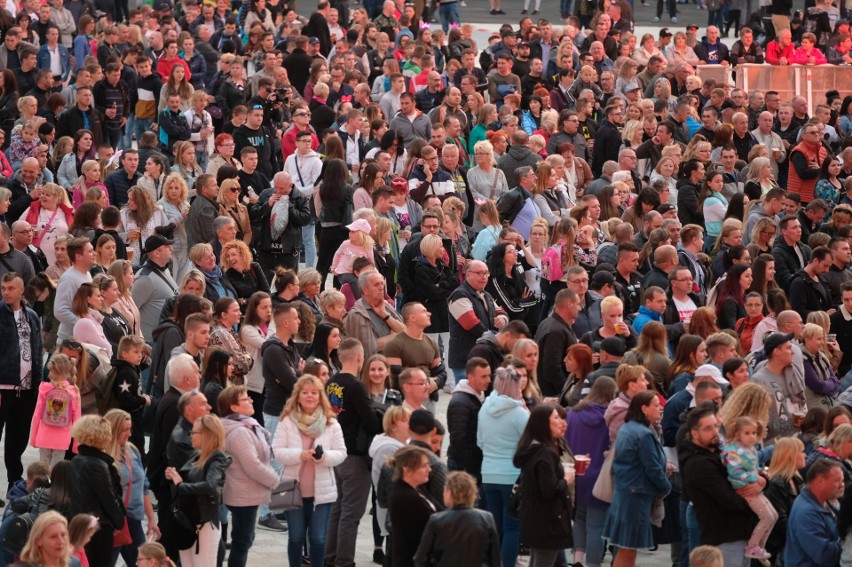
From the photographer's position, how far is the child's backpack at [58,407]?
11484 millimetres

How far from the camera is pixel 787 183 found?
65.6 feet

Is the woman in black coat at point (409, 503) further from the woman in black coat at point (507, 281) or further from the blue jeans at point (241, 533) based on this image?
the woman in black coat at point (507, 281)

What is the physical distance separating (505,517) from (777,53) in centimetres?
1803

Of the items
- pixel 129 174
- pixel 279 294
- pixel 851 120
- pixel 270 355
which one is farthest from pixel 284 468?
pixel 851 120

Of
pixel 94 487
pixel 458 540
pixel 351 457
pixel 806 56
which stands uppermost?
pixel 806 56

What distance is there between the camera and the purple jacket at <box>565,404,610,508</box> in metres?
11.1

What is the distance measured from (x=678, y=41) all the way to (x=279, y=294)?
14.9 metres

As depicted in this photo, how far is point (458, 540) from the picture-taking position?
923 cm

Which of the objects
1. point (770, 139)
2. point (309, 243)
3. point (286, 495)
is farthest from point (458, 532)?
point (770, 139)

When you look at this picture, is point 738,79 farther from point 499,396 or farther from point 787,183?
point 499,396

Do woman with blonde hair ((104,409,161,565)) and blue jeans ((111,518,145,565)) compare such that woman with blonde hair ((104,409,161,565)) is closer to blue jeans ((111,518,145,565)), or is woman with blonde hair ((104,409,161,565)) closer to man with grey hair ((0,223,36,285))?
blue jeans ((111,518,145,565))

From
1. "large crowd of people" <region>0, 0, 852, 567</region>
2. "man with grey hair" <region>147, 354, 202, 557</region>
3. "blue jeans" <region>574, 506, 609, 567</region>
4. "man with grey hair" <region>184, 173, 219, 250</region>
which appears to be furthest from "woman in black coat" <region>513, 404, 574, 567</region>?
"man with grey hair" <region>184, 173, 219, 250</region>

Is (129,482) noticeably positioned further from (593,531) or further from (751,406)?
(751,406)

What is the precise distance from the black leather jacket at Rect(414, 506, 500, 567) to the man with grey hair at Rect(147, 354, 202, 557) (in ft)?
6.67
